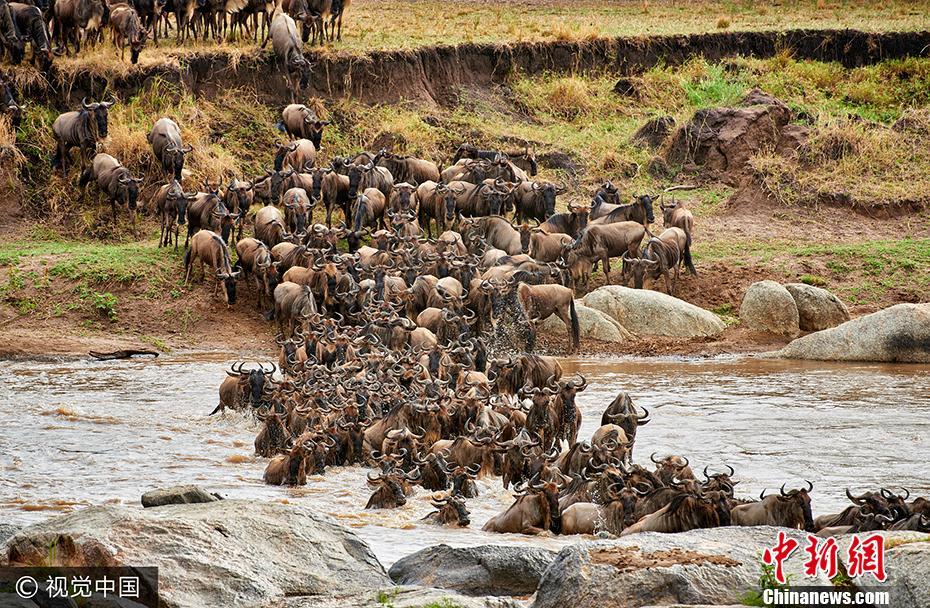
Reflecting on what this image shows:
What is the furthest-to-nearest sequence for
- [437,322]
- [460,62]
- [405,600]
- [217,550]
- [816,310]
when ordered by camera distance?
[460,62], [816,310], [437,322], [217,550], [405,600]

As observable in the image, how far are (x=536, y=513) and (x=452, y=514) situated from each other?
0.74 m

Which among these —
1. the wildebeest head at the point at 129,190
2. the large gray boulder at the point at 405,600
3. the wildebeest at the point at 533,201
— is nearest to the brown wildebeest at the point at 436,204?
the wildebeest at the point at 533,201

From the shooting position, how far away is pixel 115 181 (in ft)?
76.4

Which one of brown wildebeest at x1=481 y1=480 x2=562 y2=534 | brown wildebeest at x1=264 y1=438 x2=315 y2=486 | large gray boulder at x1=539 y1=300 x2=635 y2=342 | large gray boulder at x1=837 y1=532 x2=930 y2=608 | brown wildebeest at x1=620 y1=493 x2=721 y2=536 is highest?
large gray boulder at x1=837 y1=532 x2=930 y2=608

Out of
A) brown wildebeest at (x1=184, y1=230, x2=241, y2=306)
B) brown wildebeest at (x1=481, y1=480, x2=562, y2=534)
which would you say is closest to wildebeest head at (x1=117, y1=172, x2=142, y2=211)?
brown wildebeest at (x1=184, y1=230, x2=241, y2=306)

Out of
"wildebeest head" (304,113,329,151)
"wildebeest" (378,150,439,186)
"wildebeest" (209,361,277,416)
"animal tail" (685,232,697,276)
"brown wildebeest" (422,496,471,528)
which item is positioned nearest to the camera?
"brown wildebeest" (422,496,471,528)

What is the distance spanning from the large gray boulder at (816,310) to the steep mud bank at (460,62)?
11.8 metres

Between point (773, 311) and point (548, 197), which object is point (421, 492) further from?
point (548, 197)

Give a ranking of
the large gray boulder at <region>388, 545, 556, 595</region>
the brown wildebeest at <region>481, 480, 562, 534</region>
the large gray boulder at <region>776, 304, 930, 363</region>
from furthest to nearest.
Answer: the large gray boulder at <region>776, 304, 930, 363</region> → the brown wildebeest at <region>481, 480, 562, 534</region> → the large gray boulder at <region>388, 545, 556, 595</region>

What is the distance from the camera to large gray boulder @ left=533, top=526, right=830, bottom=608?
7.80 m

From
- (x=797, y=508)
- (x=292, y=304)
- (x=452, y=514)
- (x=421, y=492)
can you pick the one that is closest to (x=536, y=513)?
(x=452, y=514)

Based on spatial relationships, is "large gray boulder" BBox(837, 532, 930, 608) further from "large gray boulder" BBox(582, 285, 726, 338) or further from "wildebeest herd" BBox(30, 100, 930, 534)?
"large gray boulder" BBox(582, 285, 726, 338)

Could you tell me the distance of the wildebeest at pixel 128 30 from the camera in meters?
26.7

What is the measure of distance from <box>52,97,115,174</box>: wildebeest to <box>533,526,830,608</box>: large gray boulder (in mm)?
18111
